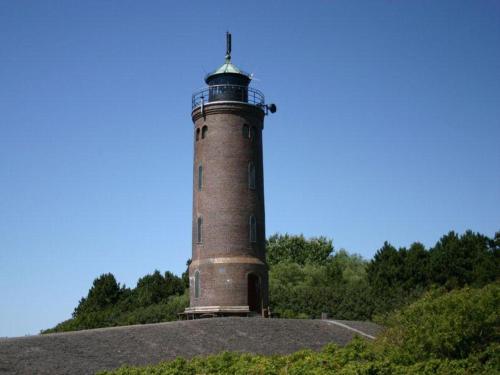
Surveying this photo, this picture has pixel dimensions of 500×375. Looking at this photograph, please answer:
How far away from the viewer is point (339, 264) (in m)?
67.6

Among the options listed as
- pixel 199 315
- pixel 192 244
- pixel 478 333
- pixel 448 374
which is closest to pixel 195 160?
pixel 192 244

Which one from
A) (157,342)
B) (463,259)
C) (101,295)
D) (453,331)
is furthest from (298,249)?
(453,331)

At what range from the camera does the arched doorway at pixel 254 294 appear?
37.8m

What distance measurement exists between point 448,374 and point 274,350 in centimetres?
1108

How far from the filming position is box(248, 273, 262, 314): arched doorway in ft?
124

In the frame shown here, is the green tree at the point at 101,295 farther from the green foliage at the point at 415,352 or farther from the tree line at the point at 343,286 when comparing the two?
the green foliage at the point at 415,352

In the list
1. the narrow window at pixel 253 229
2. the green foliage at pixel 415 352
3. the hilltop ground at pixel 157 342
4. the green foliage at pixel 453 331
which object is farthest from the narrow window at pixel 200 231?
the green foliage at pixel 453 331

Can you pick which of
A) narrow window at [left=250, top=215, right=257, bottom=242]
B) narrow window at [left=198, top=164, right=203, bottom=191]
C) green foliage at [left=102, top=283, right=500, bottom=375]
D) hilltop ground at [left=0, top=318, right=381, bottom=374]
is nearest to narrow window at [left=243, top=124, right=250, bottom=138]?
A: narrow window at [left=198, top=164, right=203, bottom=191]

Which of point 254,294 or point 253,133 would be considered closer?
point 254,294

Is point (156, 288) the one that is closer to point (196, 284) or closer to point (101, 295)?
point (101, 295)

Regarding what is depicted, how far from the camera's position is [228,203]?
37188mm

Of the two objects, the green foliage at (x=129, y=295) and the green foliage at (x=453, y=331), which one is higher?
the green foliage at (x=129, y=295)

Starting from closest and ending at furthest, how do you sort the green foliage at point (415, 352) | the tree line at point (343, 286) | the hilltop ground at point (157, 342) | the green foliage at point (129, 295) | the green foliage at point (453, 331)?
the green foliage at point (415, 352) < the green foliage at point (453, 331) < the hilltop ground at point (157, 342) < the tree line at point (343, 286) < the green foliage at point (129, 295)

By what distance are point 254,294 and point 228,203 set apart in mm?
5298
